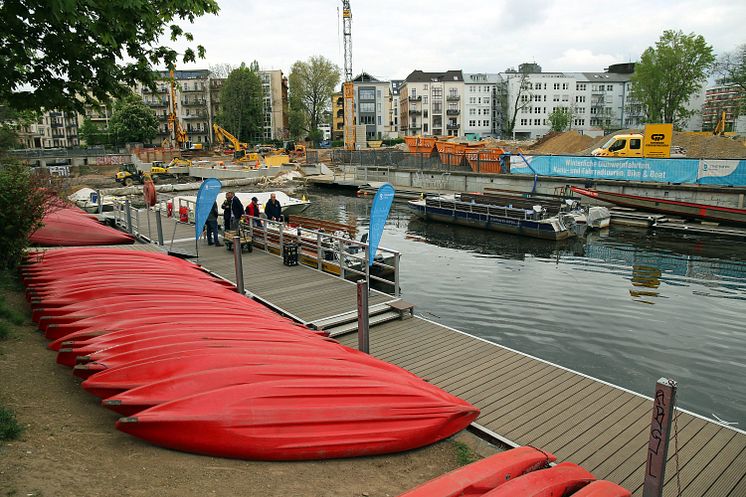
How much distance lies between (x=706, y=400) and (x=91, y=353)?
10616 mm

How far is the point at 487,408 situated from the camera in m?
7.86

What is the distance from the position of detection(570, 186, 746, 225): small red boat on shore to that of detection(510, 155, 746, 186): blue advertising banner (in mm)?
1427

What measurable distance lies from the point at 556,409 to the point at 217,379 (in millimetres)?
5112

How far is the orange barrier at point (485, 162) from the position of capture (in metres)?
41.8

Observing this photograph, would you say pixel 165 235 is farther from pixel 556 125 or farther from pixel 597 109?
pixel 597 109

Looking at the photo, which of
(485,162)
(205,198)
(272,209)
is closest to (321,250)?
(205,198)

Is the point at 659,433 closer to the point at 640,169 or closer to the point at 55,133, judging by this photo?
the point at 640,169

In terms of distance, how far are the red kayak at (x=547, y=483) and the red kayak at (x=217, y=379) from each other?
2.22 metres

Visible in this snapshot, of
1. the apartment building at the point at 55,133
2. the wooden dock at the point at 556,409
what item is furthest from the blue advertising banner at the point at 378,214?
the apartment building at the point at 55,133

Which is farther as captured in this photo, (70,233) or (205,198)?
(205,198)

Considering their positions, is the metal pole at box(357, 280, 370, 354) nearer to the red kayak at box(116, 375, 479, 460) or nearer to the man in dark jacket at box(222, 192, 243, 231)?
the red kayak at box(116, 375, 479, 460)

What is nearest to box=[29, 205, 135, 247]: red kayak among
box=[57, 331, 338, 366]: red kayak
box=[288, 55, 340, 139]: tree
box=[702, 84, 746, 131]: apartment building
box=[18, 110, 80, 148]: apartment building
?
box=[57, 331, 338, 366]: red kayak

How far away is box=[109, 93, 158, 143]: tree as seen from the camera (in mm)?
88188

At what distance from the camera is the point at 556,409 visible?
7.87 meters
